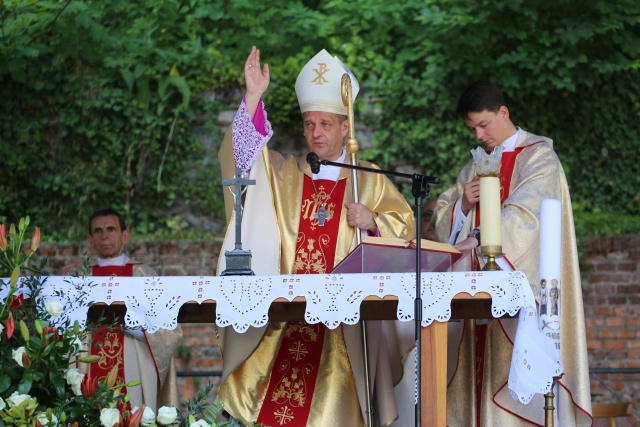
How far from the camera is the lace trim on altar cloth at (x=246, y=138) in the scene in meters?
5.19

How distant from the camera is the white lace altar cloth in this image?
419 centimetres

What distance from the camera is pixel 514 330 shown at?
4.89 m

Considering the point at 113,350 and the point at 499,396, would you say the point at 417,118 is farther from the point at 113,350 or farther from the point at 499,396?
the point at 499,396

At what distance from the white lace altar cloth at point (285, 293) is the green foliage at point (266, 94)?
4997mm

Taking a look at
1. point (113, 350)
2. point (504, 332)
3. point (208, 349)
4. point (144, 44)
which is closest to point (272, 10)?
point (144, 44)

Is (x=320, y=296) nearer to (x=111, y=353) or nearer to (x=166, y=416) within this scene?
(x=166, y=416)

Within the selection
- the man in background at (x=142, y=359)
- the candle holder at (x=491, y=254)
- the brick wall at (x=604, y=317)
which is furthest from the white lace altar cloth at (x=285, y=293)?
the brick wall at (x=604, y=317)

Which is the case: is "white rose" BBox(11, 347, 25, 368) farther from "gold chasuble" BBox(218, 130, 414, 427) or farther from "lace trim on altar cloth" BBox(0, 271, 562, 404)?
"gold chasuble" BBox(218, 130, 414, 427)

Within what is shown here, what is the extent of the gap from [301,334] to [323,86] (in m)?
1.18

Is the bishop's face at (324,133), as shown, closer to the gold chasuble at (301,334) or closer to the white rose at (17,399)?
the gold chasuble at (301,334)

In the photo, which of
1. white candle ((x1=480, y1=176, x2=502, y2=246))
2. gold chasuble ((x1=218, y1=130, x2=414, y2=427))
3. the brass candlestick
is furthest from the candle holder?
gold chasuble ((x1=218, y1=130, x2=414, y2=427))

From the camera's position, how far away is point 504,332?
500 centimetres

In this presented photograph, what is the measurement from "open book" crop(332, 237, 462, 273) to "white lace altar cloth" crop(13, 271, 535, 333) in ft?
0.65

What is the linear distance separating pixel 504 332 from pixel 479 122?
37.8 inches
